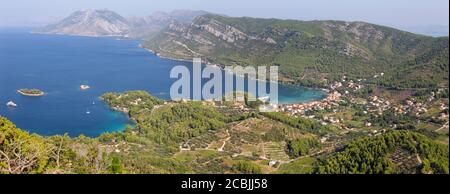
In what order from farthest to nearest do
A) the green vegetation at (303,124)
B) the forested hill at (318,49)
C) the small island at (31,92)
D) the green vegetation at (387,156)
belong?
1. the forested hill at (318,49)
2. the small island at (31,92)
3. the green vegetation at (303,124)
4. the green vegetation at (387,156)

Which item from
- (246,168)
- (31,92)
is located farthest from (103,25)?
(246,168)

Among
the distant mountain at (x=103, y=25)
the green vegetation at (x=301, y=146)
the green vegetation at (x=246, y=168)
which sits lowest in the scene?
the green vegetation at (x=301, y=146)

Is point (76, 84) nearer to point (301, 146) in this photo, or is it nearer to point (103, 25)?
point (301, 146)

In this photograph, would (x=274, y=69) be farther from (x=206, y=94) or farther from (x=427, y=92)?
(x=427, y=92)

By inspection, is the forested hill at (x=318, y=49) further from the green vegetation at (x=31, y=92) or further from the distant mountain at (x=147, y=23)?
the distant mountain at (x=147, y=23)

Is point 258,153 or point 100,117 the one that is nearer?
point 258,153

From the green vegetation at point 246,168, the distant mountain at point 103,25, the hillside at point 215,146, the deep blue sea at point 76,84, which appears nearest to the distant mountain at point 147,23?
the distant mountain at point 103,25

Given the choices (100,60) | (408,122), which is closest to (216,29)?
(100,60)
